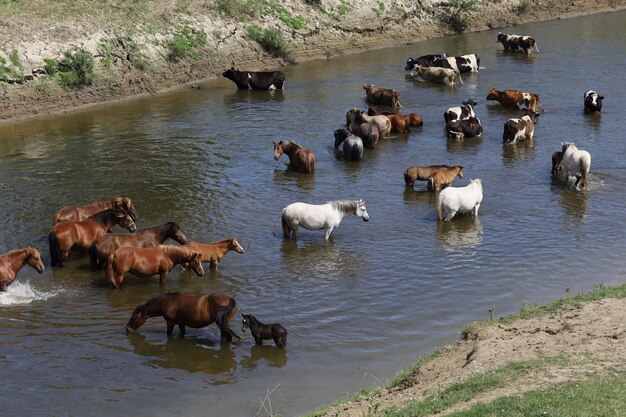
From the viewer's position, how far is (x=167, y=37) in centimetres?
3497

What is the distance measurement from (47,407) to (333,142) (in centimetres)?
1575

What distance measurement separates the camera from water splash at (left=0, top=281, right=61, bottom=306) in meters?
15.7

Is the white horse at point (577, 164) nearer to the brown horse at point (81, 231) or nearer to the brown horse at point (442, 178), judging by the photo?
the brown horse at point (442, 178)

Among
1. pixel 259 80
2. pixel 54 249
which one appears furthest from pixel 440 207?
pixel 259 80

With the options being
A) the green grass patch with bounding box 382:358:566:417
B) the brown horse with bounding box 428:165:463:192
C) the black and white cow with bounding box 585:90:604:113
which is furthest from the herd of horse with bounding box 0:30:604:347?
the green grass patch with bounding box 382:358:566:417

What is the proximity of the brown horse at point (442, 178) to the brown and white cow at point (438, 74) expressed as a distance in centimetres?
1360

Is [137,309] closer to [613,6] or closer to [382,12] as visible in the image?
[382,12]

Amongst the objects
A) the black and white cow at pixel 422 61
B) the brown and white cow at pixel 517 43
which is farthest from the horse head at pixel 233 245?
the brown and white cow at pixel 517 43

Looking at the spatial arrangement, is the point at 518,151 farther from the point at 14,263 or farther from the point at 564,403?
the point at 564,403

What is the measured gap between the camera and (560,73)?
35.9 metres

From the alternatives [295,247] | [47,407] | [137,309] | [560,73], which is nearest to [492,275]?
[295,247]

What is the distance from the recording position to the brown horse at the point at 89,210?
18703mm

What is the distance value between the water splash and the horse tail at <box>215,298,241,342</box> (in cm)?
381

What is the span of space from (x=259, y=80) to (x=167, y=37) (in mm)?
4133
